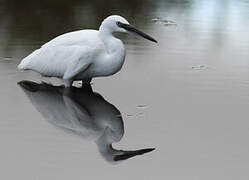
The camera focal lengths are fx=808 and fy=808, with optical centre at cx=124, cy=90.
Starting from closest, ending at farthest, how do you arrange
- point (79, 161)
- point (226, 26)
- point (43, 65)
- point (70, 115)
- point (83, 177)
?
point (83, 177)
point (79, 161)
point (70, 115)
point (43, 65)
point (226, 26)

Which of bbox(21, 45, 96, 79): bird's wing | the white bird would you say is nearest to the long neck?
the white bird

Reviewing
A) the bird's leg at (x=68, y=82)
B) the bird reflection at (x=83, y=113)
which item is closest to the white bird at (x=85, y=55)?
the bird's leg at (x=68, y=82)

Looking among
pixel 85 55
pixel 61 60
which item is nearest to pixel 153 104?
pixel 85 55

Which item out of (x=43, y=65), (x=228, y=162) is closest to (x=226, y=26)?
(x=43, y=65)

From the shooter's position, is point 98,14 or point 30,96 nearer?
point 30,96

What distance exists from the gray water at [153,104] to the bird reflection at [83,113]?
0.08m

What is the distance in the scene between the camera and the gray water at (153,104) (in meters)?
5.93

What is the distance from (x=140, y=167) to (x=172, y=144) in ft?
2.31

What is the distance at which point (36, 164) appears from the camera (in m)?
5.91

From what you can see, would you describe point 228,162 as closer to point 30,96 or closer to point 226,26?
point 30,96

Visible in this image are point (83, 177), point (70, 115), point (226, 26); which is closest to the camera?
point (83, 177)

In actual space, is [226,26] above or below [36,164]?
below

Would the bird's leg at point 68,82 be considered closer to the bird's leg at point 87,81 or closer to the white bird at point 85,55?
the white bird at point 85,55

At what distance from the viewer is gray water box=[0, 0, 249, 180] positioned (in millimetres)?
5934
